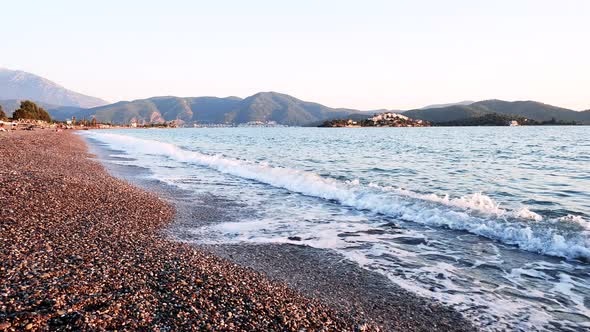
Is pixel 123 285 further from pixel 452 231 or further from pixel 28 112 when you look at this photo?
pixel 28 112

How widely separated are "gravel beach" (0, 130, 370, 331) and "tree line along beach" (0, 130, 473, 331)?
0.05 ft

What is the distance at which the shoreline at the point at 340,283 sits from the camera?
7156 mm

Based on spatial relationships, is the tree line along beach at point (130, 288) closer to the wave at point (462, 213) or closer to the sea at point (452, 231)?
the sea at point (452, 231)

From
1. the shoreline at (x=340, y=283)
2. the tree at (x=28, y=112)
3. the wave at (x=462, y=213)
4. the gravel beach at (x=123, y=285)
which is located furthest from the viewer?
the tree at (x=28, y=112)

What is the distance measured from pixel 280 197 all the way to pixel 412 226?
8113mm

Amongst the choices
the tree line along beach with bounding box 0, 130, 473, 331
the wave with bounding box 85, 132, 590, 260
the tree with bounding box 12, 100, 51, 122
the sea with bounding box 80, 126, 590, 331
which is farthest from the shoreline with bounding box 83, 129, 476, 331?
the tree with bounding box 12, 100, 51, 122

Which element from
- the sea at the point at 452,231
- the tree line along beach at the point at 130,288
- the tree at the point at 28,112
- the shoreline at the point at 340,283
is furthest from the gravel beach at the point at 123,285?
the tree at the point at 28,112

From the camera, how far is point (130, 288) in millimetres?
6992

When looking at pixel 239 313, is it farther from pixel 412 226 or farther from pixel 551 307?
pixel 412 226

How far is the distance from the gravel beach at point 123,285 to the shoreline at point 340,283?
1.42ft

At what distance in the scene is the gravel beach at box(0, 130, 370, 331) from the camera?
5.89 m

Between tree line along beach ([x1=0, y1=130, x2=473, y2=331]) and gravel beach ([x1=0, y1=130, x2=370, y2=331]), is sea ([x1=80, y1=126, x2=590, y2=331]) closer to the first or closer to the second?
tree line along beach ([x1=0, y1=130, x2=473, y2=331])

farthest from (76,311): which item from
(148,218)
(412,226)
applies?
(412,226)

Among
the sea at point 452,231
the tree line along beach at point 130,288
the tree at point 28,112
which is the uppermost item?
the tree at point 28,112
